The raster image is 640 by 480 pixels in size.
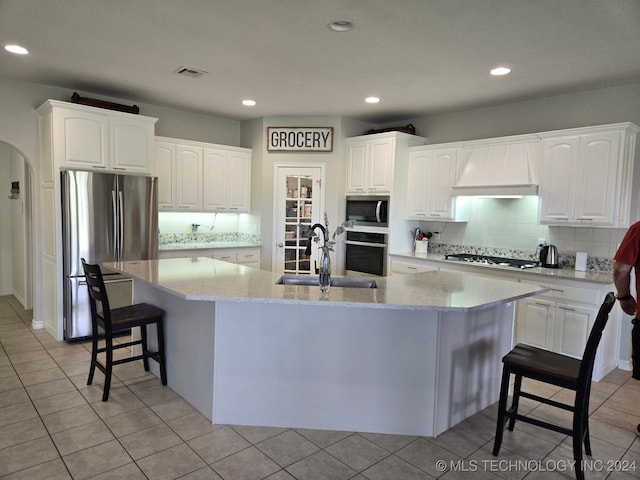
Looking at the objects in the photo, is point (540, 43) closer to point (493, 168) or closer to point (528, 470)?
point (493, 168)

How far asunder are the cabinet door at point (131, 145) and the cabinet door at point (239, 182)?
131cm

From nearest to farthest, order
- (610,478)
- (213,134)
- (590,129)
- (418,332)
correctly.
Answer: (610,478)
(418,332)
(590,129)
(213,134)

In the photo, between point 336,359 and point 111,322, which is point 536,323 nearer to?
point 336,359

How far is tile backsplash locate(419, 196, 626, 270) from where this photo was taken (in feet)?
13.8

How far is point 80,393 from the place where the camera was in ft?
10.5

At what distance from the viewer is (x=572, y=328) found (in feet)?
12.6

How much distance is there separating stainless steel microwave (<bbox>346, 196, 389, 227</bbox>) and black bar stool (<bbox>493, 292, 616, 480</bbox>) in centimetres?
292

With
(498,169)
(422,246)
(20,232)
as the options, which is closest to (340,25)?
(498,169)

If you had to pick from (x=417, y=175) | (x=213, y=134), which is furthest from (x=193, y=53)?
(x=417, y=175)

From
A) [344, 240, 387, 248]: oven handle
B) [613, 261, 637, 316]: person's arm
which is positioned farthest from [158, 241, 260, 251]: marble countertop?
[613, 261, 637, 316]: person's arm

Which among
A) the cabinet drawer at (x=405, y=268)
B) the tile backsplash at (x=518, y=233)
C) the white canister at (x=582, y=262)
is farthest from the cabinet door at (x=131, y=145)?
the white canister at (x=582, y=262)

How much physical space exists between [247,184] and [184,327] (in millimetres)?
3386

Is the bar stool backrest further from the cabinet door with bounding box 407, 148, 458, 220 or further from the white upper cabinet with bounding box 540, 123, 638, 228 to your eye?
the white upper cabinet with bounding box 540, 123, 638, 228

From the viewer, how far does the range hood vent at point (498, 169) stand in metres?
4.34
